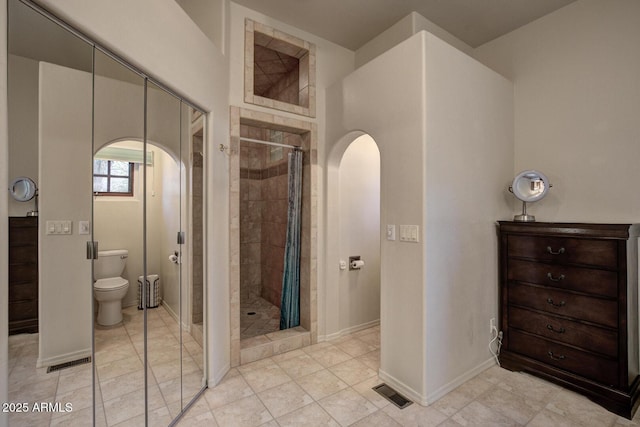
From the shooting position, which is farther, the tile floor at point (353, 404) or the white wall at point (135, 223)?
the tile floor at point (353, 404)

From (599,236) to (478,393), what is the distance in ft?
4.72

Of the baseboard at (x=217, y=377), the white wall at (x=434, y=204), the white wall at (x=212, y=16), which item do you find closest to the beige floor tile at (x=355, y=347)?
the white wall at (x=434, y=204)

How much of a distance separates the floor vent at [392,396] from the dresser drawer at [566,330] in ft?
3.95

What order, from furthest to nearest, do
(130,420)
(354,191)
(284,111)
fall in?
(354,191)
(284,111)
(130,420)

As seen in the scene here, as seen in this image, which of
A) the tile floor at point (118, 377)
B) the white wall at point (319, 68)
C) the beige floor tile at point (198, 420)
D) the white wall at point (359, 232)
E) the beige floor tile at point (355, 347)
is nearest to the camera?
the tile floor at point (118, 377)

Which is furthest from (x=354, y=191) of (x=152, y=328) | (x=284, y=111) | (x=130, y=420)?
(x=130, y=420)

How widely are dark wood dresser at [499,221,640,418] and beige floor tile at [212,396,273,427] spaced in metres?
2.11

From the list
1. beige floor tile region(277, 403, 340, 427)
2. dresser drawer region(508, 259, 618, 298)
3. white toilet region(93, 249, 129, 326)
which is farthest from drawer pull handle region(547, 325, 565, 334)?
white toilet region(93, 249, 129, 326)

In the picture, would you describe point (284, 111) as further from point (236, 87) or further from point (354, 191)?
point (354, 191)

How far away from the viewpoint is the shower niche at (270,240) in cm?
270

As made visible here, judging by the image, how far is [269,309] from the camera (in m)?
4.02

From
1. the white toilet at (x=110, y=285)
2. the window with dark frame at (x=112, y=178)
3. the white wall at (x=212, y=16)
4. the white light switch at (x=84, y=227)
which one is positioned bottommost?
the white toilet at (x=110, y=285)

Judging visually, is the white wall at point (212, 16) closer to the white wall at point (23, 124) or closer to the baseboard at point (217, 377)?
the white wall at point (23, 124)

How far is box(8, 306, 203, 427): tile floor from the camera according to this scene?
1.08 metres
